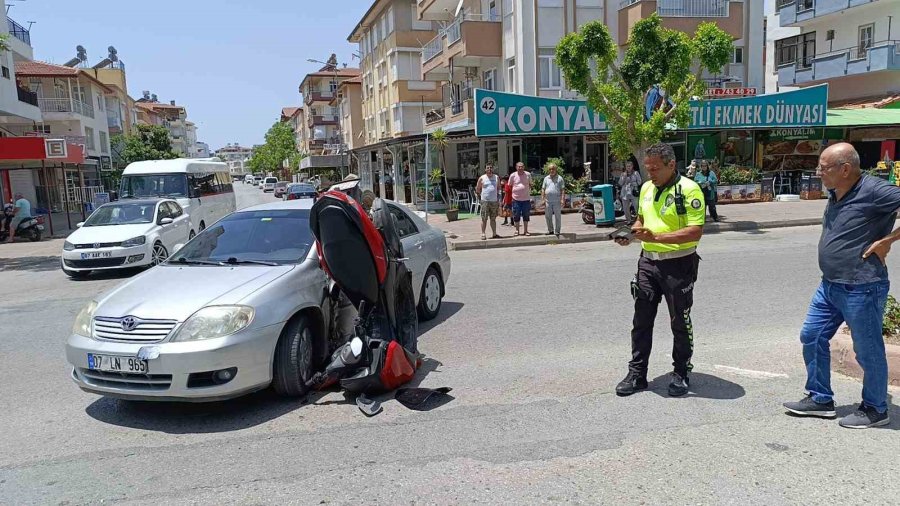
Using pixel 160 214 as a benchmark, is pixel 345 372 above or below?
below

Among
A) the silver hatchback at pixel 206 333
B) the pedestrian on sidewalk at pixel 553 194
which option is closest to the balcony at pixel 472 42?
the pedestrian on sidewalk at pixel 553 194

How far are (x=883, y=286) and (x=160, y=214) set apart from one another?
517 inches

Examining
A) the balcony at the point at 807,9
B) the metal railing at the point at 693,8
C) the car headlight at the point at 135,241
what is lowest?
the car headlight at the point at 135,241

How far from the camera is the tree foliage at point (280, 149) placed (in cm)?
9019

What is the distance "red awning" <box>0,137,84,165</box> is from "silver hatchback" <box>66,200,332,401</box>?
2103 centimetres

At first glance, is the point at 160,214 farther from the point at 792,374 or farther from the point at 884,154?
the point at 884,154

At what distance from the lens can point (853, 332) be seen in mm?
3914

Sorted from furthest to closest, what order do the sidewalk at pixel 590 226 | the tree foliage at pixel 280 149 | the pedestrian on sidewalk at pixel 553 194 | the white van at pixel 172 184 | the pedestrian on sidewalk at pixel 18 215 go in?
the tree foliage at pixel 280 149 → the pedestrian on sidewalk at pixel 18 215 → the white van at pixel 172 184 → the sidewalk at pixel 590 226 → the pedestrian on sidewalk at pixel 553 194

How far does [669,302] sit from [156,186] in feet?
49.9

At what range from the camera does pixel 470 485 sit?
11.5 feet

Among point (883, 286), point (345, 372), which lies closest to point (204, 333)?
point (345, 372)

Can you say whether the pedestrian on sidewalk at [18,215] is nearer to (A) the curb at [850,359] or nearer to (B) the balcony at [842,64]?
(A) the curb at [850,359]

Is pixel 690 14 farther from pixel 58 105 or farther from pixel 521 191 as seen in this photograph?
pixel 58 105

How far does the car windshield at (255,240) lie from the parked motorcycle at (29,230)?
18822 mm
